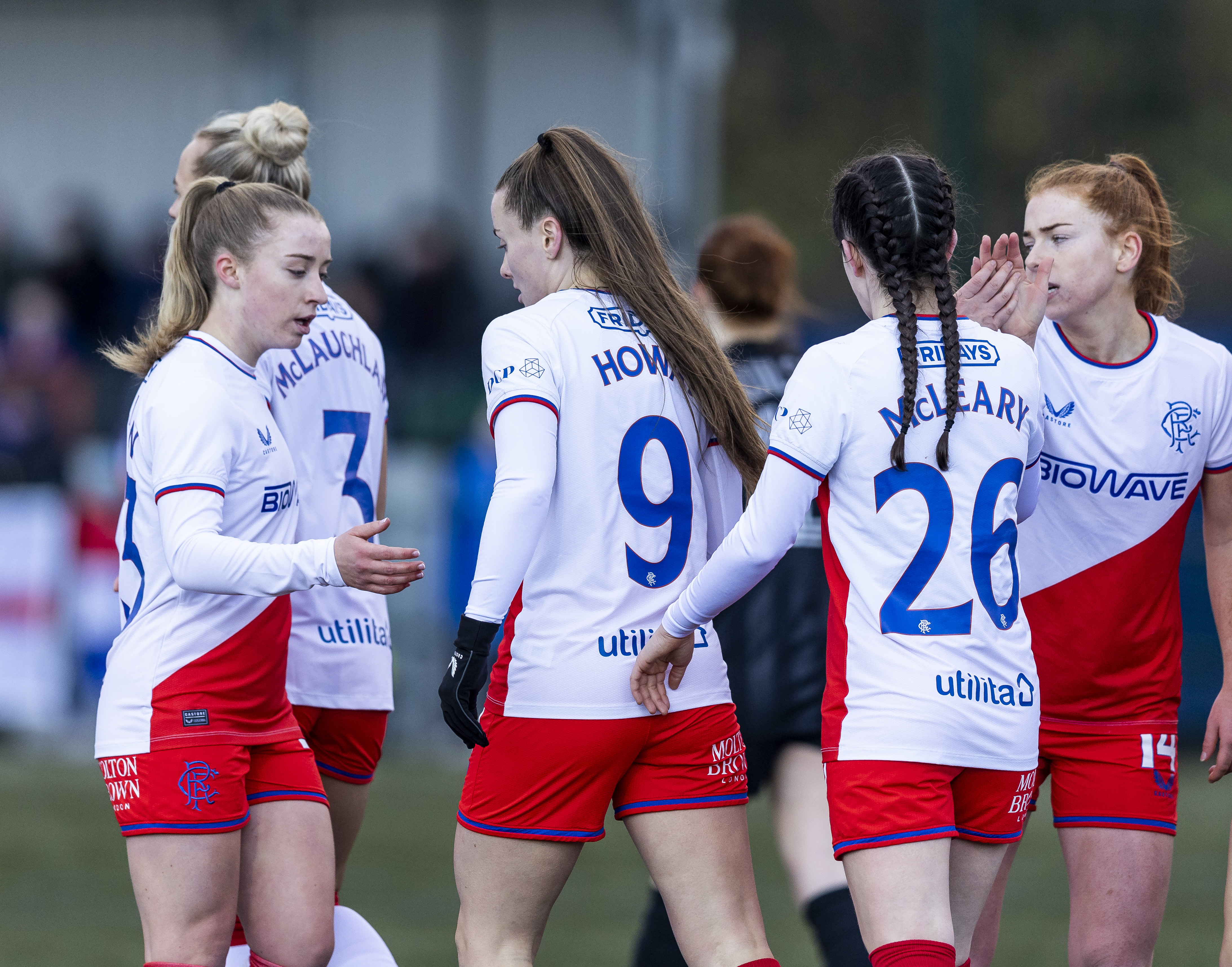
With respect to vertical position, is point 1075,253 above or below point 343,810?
above

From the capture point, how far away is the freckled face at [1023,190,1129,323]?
12.9ft

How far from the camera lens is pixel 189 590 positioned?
11.7 ft

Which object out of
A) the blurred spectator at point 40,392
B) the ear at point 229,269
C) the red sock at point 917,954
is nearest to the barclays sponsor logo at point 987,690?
the red sock at point 917,954

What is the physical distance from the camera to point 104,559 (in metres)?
10.4

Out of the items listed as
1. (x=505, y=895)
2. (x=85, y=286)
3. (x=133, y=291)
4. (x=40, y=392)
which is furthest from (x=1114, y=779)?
(x=133, y=291)

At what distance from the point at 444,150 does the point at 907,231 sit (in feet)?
55.5

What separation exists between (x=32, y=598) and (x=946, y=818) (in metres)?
8.30

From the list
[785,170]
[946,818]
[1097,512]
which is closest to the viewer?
[946,818]

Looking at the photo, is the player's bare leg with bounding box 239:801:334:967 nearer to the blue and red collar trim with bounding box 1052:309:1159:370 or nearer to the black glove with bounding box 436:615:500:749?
the black glove with bounding box 436:615:500:749

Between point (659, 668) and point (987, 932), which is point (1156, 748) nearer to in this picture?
point (987, 932)

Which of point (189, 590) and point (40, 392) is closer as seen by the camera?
point (189, 590)

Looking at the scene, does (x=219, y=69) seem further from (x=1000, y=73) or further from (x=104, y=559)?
(x=1000, y=73)

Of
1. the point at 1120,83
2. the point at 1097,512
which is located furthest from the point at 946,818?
the point at 1120,83

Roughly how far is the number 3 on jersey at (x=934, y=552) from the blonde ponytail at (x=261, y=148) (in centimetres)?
179
